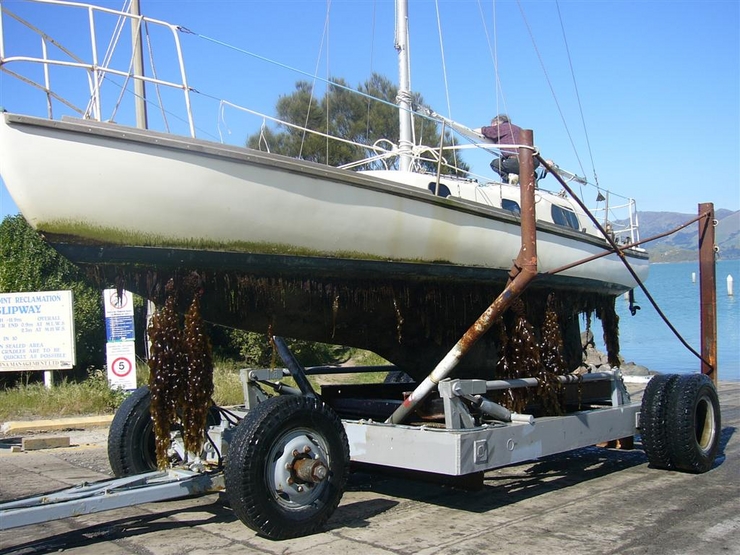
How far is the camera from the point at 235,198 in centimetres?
525

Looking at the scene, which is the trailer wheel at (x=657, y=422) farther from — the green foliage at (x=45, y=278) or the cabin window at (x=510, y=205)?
the green foliage at (x=45, y=278)

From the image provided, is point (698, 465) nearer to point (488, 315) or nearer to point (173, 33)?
point (488, 315)

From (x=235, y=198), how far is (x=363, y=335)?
6.20 ft

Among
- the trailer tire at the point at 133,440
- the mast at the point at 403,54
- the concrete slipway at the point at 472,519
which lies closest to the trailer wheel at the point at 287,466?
the concrete slipway at the point at 472,519

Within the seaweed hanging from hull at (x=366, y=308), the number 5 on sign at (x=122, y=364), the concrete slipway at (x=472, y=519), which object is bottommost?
the concrete slipway at (x=472, y=519)

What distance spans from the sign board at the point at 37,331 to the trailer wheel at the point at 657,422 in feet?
28.4

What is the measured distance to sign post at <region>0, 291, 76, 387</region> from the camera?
12.4m

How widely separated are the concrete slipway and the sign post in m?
A: 4.69

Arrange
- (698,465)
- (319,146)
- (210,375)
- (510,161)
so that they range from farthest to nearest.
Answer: (319,146)
(510,161)
(698,465)
(210,375)

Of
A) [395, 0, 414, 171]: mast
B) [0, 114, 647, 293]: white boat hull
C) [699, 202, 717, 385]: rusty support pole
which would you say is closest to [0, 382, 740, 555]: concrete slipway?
[699, 202, 717, 385]: rusty support pole

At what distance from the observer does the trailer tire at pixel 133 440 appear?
6.32m

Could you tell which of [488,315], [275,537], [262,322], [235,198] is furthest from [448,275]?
[275,537]

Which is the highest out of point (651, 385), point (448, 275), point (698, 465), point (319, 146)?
point (319, 146)

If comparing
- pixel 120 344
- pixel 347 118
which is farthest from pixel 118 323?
pixel 347 118
